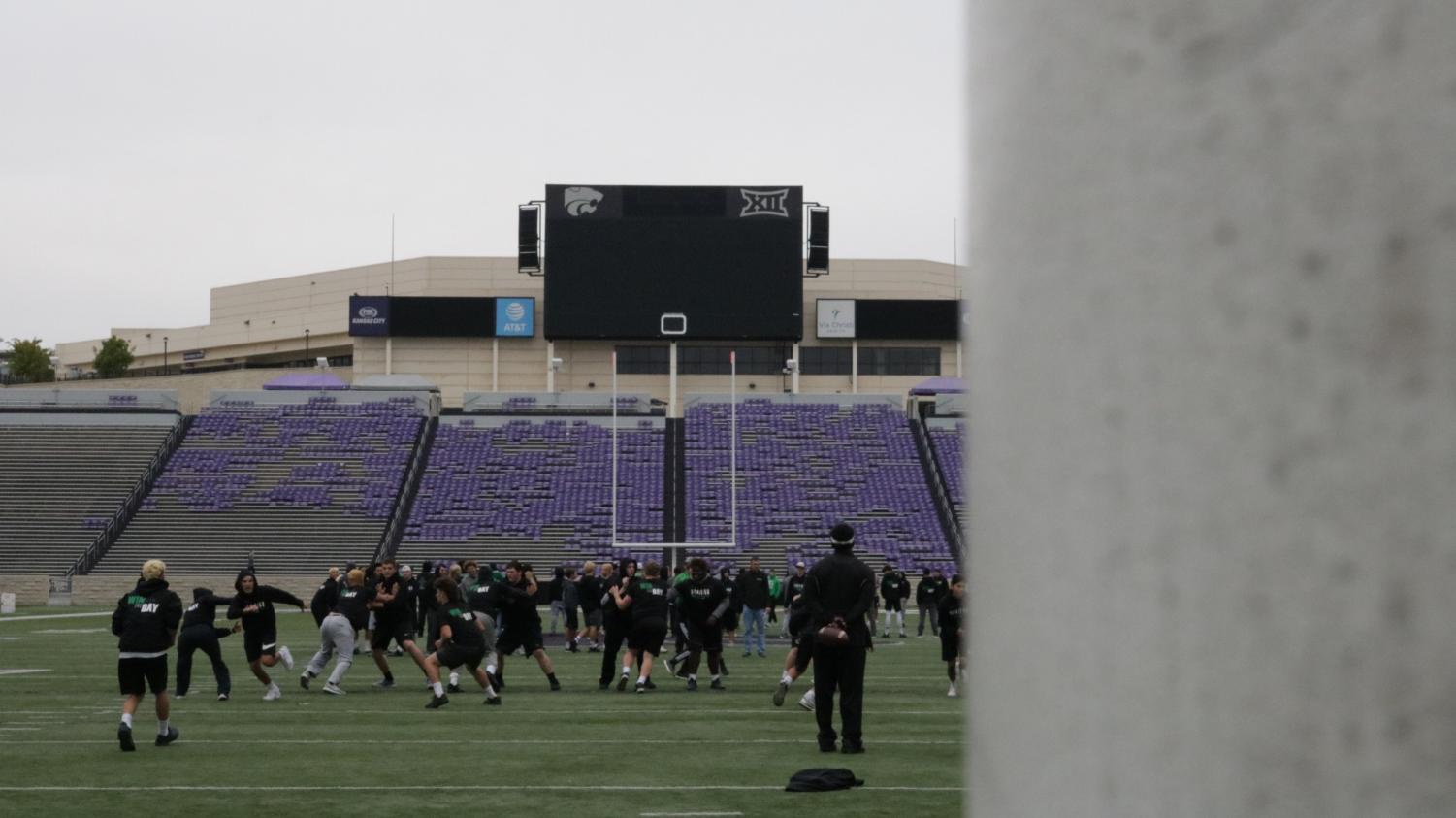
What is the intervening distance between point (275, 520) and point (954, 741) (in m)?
43.6

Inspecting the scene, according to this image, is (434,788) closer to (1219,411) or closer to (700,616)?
(700,616)

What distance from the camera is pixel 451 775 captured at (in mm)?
11438

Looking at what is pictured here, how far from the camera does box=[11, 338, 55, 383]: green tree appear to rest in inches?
3521

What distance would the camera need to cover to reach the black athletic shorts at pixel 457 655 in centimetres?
1736

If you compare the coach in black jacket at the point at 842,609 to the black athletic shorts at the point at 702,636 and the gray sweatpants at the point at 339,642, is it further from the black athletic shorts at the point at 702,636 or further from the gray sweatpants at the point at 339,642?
the gray sweatpants at the point at 339,642

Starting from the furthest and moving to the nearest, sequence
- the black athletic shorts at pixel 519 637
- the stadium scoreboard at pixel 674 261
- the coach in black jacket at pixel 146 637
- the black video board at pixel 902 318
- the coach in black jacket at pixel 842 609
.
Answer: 1. the black video board at pixel 902 318
2. the stadium scoreboard at pixel 674 261
3. the black athletic shorts at pixel 519 637
4. the coach in black jacket at pixel 146 637
5. the coach in black jacket at pixel 842 609

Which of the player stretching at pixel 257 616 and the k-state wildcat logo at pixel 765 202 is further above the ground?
the k-state wildcat logo at pixel 765 202

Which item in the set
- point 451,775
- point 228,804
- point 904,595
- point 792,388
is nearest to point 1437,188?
point 228,804

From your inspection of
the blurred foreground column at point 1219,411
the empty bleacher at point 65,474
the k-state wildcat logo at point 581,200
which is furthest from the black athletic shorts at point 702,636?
the k-state wildcat logo at point 581,200

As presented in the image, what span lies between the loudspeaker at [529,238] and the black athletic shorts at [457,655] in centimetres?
4584

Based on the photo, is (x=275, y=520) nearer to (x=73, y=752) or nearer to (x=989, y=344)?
(x=73, y=752)

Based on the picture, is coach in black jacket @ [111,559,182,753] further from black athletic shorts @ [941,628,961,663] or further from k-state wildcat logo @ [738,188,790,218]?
k-state wildcat logo @ [738,188,790,218]

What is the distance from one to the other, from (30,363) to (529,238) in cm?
4086

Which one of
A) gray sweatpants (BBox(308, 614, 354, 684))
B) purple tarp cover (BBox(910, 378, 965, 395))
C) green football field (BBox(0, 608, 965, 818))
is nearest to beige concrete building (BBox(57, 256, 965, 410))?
purple tarp cover (BBox(910, 378, 965, 395))
